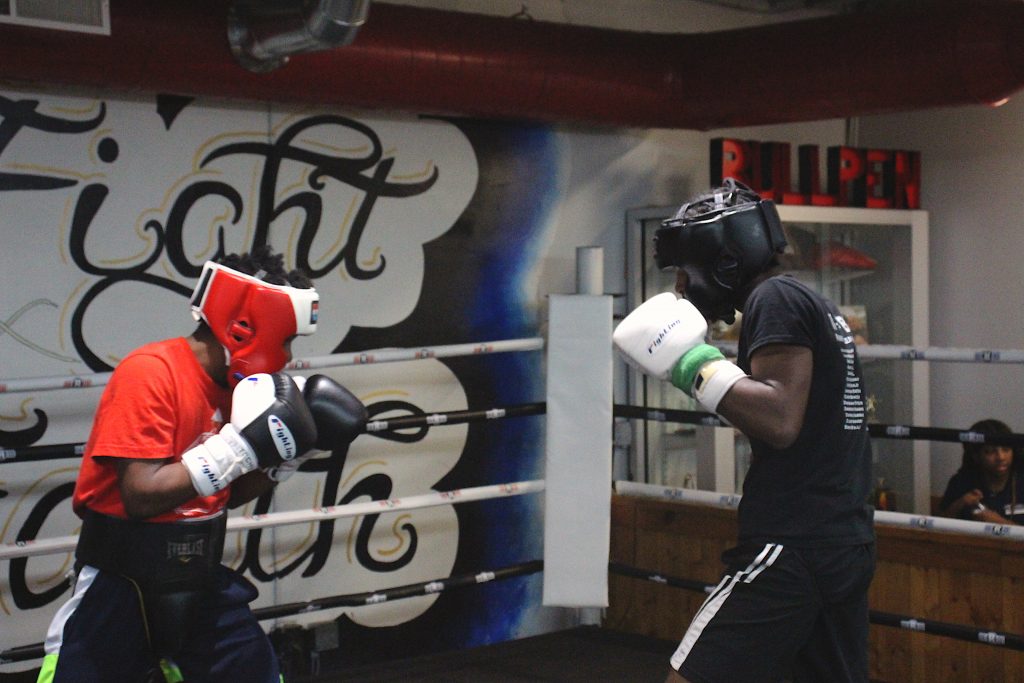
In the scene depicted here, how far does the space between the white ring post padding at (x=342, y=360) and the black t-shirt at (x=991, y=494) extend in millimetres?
1514

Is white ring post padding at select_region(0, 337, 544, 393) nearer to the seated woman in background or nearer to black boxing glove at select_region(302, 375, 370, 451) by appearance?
black boxing glove at select_region(302, 375, 370, 451)

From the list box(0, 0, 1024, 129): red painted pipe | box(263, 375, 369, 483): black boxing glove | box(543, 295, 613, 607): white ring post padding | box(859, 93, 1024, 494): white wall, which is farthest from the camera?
box(859, 93, 1024, 494): white wall

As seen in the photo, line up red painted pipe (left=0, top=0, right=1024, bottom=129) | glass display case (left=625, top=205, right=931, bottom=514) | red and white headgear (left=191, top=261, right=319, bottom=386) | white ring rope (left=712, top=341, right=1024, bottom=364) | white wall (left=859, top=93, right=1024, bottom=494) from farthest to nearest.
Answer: white wall (left=859, top=93, right=1024, bottom=494) → glass display case (left=625, top=205, right=931, bottom=514) → red painted pipe (left=0, top=0, right=1024, bottom=129) → white ring rope (left=712, top=341, right=1024, bottom=364) → red and white headgear (left=191, top=261, right=319, bottom=386)

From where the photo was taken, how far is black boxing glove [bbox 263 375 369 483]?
2.28m

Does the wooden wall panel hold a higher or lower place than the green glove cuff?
lower

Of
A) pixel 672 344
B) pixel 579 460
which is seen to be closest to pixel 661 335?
pixel 672 344

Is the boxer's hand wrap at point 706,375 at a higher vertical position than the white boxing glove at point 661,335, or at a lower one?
lower

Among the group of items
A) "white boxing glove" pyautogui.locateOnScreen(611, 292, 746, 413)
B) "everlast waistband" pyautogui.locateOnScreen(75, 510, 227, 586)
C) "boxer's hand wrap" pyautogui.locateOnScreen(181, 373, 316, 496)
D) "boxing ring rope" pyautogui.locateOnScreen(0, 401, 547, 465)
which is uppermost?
"white boxing glove" pyautogui.locateOnScreen(611, 292, 746, 413)

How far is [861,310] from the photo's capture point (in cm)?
523

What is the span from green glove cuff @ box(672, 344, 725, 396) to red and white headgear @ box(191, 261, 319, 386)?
703 millimetres

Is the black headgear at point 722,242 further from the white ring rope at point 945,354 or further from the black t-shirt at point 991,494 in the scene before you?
the black t-shirt at point 991,494

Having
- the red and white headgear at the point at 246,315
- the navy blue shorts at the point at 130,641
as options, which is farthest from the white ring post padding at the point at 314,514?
the red and white headgear at the point at 246,315

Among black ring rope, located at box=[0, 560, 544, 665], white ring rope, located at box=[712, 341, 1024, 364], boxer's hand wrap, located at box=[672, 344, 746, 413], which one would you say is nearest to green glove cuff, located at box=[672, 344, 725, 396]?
boxer's hand wrap, located at box=[672, 344, 746, 413]

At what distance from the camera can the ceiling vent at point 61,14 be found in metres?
3.04
